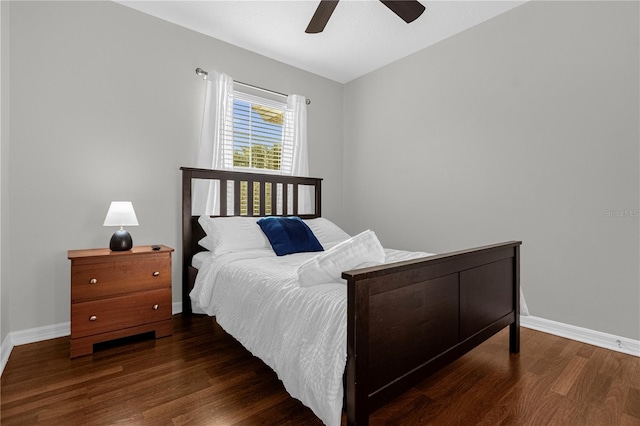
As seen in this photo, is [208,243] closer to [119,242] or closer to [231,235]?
[231,235]

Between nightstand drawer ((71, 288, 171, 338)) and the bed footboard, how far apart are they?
1734 millimetres

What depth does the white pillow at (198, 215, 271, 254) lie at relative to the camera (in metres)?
2.56

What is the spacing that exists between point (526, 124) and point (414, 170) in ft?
3.68

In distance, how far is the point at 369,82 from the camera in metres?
4.00

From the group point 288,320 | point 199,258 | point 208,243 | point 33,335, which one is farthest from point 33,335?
point 288,320

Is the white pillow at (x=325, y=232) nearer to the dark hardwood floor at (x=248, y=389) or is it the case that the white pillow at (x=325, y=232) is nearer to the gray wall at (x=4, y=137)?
the dark hardwood floor at (x=248, y=389)

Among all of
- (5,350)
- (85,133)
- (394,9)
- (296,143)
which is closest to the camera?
(5,350)

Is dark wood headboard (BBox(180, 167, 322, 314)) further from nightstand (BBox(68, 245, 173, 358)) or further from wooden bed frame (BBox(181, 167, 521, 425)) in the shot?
wooden bed frame (BBox(181, 167, 521, 425))

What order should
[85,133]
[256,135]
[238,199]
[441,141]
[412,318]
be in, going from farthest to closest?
[256,135], [441,141], [238,199], [85,133], [412,318]

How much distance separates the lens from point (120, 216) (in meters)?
2.27

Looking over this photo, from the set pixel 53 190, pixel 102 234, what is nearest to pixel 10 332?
pixel 102 234

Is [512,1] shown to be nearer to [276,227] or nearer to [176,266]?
[276,227]

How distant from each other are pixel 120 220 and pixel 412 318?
2.06m

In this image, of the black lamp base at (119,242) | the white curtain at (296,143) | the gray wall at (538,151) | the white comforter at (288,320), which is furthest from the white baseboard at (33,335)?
the gray wall at (538,151)
